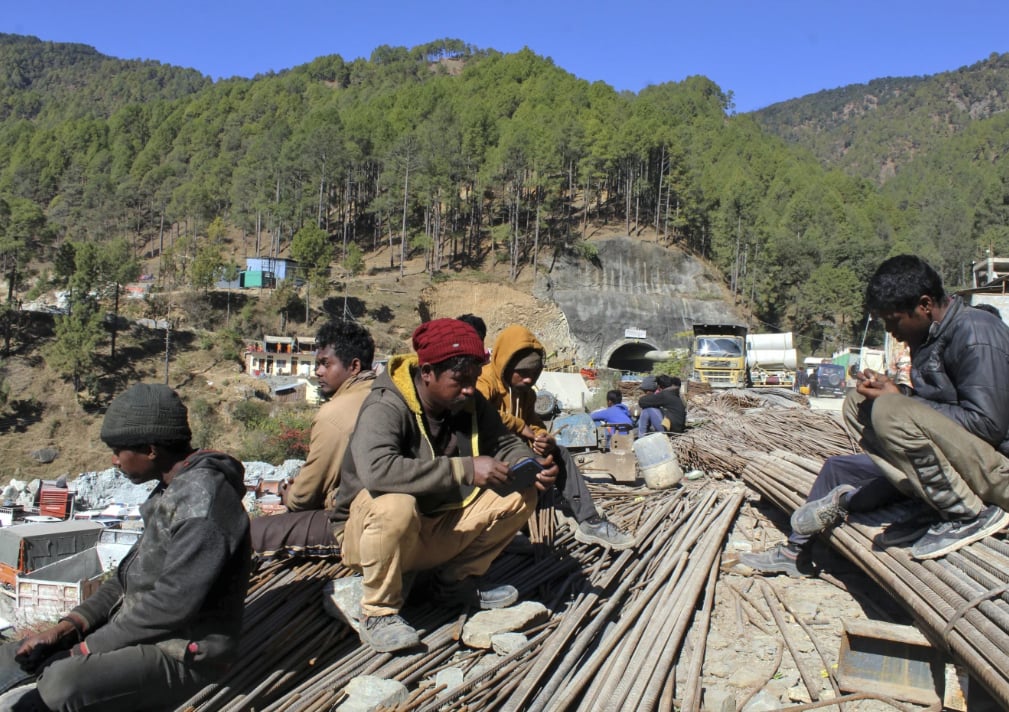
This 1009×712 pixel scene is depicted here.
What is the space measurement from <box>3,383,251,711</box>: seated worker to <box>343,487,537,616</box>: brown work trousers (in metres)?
0.57

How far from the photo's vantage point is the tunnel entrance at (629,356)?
42.8m

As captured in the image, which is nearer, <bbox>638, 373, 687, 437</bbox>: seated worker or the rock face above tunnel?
<bbox>638, 373, 687, 437</bbox>: seated worker

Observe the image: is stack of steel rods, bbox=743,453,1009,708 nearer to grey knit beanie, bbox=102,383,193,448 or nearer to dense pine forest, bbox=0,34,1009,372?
grey knit beanie, bbox=102,383,193,448

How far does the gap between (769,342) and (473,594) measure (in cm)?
3164

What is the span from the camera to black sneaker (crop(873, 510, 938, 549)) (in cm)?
333

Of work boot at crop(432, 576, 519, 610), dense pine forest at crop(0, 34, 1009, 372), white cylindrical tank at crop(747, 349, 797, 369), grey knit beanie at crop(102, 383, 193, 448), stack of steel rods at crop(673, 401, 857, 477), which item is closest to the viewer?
grey knit beanie at crop(102, 383, 193, 448)

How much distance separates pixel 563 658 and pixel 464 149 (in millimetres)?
55215

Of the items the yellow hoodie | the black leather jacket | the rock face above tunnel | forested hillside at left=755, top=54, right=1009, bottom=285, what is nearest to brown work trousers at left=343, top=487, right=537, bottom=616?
the yellow hoodie

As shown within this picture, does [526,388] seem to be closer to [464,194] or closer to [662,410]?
[662,410]

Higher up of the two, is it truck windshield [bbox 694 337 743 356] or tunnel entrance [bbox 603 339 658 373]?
truck windshield [bbox 694 337 743 356]

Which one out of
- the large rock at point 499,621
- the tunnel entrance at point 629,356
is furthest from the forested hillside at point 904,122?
the large rock at point 499,621

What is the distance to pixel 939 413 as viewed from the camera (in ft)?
9.81

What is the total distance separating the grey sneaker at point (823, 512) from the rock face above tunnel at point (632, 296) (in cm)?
3728

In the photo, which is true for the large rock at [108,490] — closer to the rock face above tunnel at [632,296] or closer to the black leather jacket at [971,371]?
the black leather jacket at [971,371]
